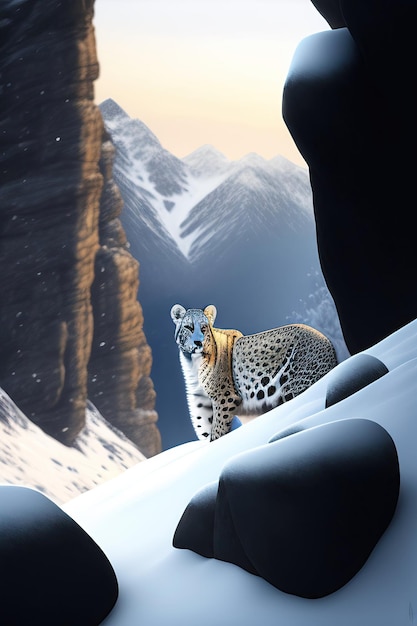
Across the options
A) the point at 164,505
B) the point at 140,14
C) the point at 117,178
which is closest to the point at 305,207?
the point at 117,178

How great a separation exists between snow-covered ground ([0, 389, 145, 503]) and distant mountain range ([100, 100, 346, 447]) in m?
0.83

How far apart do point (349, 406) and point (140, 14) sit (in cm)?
797

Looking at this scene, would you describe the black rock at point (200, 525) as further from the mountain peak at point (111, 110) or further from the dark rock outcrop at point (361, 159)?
the mountain peak at point (111, 110)

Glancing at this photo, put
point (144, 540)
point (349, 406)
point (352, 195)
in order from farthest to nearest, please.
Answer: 1. point (352, 195)
2. point (144, 540)
3. point (349, 406)

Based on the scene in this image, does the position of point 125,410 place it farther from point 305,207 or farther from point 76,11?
point 76,11

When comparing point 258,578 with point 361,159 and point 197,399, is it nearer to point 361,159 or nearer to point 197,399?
point 361,159

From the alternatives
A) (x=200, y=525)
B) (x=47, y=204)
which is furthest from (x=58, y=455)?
(x=200, y=525)

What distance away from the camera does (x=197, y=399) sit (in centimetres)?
351

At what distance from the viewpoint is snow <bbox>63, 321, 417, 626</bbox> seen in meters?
1.00

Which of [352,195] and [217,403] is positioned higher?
[352,195]

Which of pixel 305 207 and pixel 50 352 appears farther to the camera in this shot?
pixel 305 207

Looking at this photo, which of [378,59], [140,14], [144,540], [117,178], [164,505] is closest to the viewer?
[144,540]

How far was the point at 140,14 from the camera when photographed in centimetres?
852

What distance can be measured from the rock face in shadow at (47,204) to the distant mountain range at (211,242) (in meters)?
0.95
